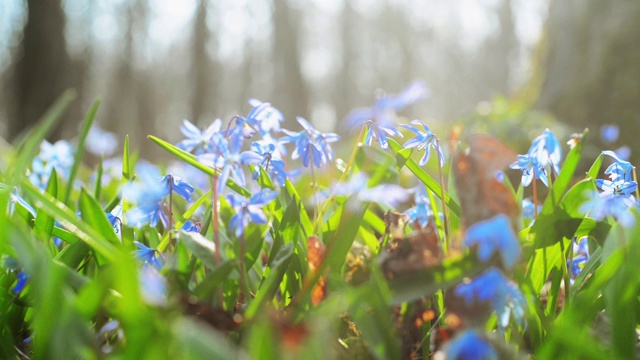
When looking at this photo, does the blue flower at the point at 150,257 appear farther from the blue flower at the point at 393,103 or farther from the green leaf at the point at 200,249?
the blue flower at the point at 393,103

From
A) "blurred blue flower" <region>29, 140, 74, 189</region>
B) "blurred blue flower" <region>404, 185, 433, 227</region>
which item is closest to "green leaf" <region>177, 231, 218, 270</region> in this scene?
"blurred blue flower" <region>404, 185, 433, 227</region>

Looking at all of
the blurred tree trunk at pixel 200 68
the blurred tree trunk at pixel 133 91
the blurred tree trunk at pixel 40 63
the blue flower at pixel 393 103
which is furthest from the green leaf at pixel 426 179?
the blurred tree trunk at pixel 133 91

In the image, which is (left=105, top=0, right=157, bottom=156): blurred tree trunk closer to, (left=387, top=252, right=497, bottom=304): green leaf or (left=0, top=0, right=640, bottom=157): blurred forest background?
(left=0, top=0, right=640, bottom=157): blurred forest background

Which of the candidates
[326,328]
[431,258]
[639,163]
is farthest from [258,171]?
[639,163]

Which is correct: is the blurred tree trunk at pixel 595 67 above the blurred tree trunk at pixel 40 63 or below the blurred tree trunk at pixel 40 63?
above

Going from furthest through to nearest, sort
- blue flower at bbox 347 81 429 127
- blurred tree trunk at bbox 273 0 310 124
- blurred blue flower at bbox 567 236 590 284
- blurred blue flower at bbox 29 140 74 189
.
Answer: blurred tree trunk at bbox 273 0 310 124, blurred blue flower at bbox 29 140 74 189, blurred blue flower at bbox 567 236 590 284, blue flower at bbox 347 81 429 127

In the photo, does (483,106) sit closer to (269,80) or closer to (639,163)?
(639,163)

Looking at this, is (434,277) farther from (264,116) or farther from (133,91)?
(133,91)
